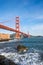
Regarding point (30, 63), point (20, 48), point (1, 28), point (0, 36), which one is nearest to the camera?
point (30, 63)

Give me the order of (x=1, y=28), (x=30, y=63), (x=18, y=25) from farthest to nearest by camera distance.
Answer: (x=18, y=25) → (x=1, y=28) → (x=30, y=63)

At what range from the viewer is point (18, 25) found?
5469 cm

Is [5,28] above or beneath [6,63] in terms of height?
above

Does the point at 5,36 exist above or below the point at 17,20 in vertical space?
below

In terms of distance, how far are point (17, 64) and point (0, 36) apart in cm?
4058

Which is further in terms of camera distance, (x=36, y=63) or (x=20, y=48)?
(x=20, y=48)

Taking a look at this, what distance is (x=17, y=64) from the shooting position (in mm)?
7551

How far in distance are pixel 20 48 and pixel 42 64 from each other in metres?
4.53

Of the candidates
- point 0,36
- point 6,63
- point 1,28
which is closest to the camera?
point 6,63

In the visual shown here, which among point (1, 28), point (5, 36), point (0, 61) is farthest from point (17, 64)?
point (5, 36)

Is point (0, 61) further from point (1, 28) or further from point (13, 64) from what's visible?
point (1, 28)

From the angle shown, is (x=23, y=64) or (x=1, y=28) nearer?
(x=23, y=64)

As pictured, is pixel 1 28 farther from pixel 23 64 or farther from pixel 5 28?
pixel 23 64

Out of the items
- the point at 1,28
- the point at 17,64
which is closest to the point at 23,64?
the point at 17,64
